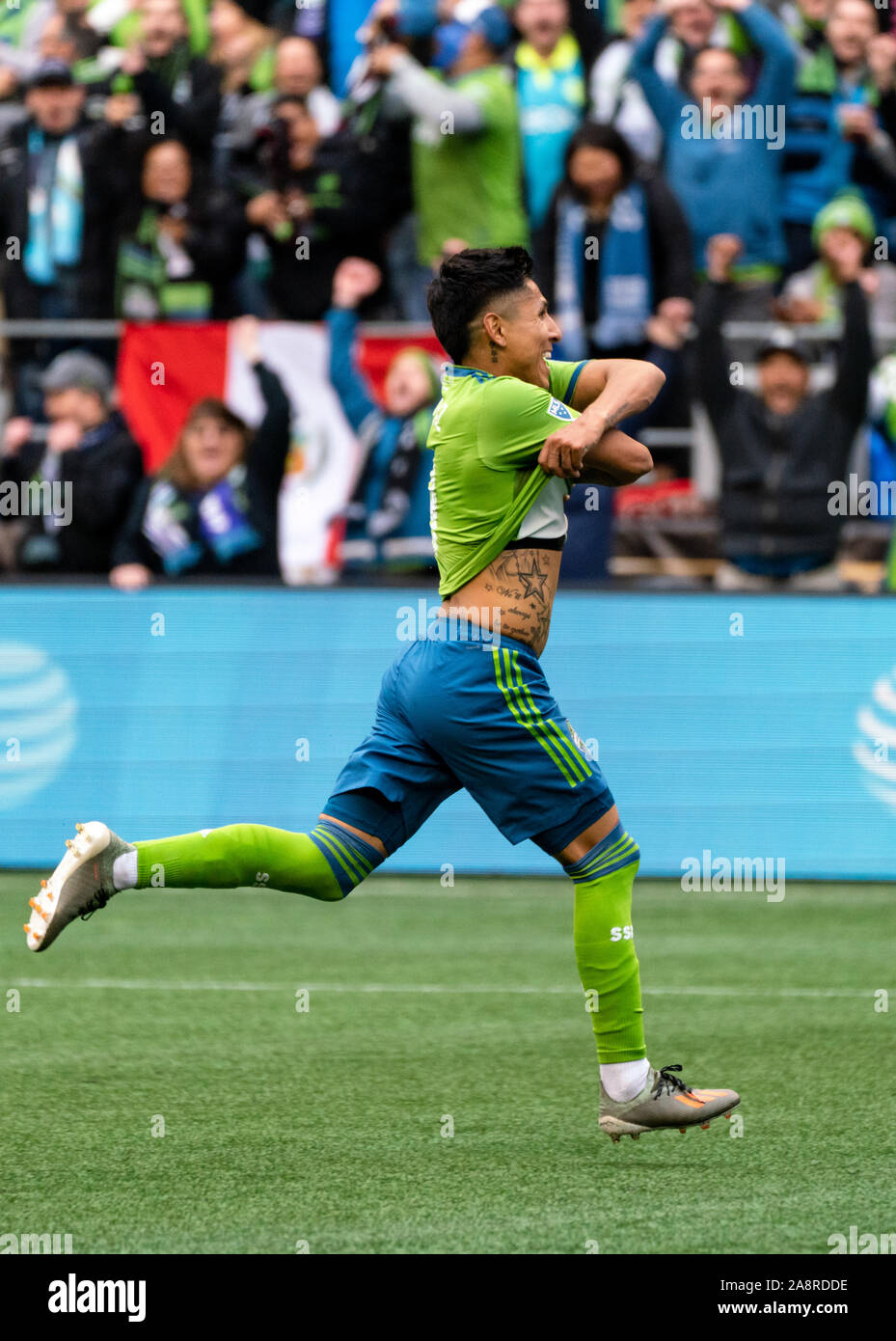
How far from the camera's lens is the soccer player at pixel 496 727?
5566 millimetres

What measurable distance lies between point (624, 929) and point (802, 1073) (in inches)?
57.0

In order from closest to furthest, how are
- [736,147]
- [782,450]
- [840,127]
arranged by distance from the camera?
[782,450] → [736,147] → [840,127]

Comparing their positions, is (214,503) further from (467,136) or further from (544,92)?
(544,92)

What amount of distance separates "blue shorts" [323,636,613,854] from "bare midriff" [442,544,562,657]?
0.05 metres

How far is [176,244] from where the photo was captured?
1310cm

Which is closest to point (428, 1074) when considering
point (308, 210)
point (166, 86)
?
point (308, 210)

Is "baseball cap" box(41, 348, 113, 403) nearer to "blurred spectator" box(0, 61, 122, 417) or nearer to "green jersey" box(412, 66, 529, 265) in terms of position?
"blurred spectator" box(0, 61, 122, 417)

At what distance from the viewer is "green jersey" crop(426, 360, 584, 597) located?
554cm

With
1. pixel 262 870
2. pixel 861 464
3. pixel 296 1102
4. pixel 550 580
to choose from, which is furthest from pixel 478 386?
pixel 861 464

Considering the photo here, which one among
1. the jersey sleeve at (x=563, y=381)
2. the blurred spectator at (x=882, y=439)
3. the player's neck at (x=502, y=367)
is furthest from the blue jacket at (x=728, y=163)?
the player's neck at (x=502, y=367)

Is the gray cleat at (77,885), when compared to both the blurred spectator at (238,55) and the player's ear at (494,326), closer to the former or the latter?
the player's ear at (494,326)

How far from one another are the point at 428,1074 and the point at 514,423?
7.54 ft

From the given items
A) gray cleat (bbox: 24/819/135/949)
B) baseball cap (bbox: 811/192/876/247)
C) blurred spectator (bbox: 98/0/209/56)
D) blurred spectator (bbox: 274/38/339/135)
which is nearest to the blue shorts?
gray cleat (bbox: 24/819/135/949)

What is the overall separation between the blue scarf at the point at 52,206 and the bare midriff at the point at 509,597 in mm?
8240
